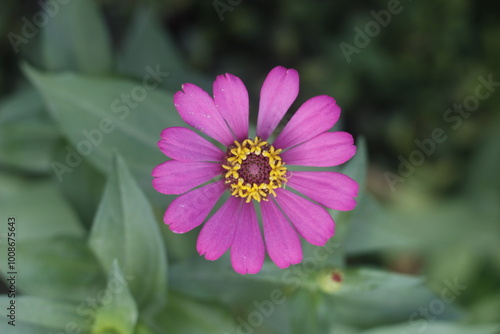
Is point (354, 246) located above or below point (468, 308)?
below


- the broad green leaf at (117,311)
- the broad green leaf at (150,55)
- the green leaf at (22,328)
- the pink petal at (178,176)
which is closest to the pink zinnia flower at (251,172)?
the pink petal at (178,176)

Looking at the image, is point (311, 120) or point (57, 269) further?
point (57, 269)

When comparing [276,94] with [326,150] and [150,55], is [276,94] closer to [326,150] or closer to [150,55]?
[326,150]

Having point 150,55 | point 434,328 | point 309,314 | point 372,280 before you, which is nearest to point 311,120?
point 372,280

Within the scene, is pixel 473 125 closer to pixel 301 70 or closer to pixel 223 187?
pixel 301 70

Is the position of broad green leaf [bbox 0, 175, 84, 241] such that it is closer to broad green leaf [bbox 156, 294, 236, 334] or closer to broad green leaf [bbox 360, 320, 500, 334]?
broad green leaf [bbox 156, 294, 236, 334]

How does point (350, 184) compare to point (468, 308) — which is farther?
point (468, 308)

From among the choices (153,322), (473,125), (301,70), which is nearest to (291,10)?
(301,70)

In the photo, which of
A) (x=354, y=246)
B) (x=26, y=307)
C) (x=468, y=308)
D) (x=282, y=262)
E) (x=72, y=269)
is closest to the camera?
(x=282, y=262)

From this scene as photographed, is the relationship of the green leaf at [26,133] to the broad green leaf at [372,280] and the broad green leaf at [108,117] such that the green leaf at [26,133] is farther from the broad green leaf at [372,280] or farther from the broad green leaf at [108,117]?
the broad green leaf at [372,280]
